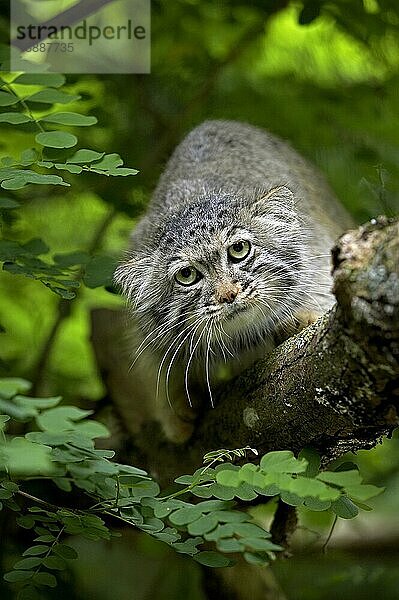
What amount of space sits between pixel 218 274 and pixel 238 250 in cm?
11

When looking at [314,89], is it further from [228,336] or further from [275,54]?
[228,336]

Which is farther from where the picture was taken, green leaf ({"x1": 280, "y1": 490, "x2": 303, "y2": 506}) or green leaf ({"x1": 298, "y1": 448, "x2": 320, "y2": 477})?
green leaf ({"x1": 298, "y1": 448, "x2": 320, "y2": 477})

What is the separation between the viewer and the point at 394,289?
1.14 meters

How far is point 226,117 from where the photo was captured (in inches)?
123

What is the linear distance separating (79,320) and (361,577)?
164 centimetres

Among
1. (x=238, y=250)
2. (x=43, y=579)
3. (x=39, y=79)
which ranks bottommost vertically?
(x=43, y=579)

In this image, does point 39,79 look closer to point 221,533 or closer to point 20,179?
point 20,179

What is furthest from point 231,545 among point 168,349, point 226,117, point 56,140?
point 226,117

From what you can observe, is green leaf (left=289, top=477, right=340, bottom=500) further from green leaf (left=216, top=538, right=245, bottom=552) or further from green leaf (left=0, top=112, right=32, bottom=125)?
green leaf (left=0, top=112, right=32, bottom=125)

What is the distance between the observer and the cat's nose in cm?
199

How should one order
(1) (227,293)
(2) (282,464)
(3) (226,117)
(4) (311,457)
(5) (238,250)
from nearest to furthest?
(2) (282,464), (4) (311,457), (1) (227,293), (5) (238,250), (3) (226,117)

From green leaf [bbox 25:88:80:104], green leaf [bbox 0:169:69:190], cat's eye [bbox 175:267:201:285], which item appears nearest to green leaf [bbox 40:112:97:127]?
green leaf [bbox 25:88:80:104]

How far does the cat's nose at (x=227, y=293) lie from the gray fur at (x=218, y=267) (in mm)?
10

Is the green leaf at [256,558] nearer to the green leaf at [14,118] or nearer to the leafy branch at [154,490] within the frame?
the leafy branch at [154,490]
